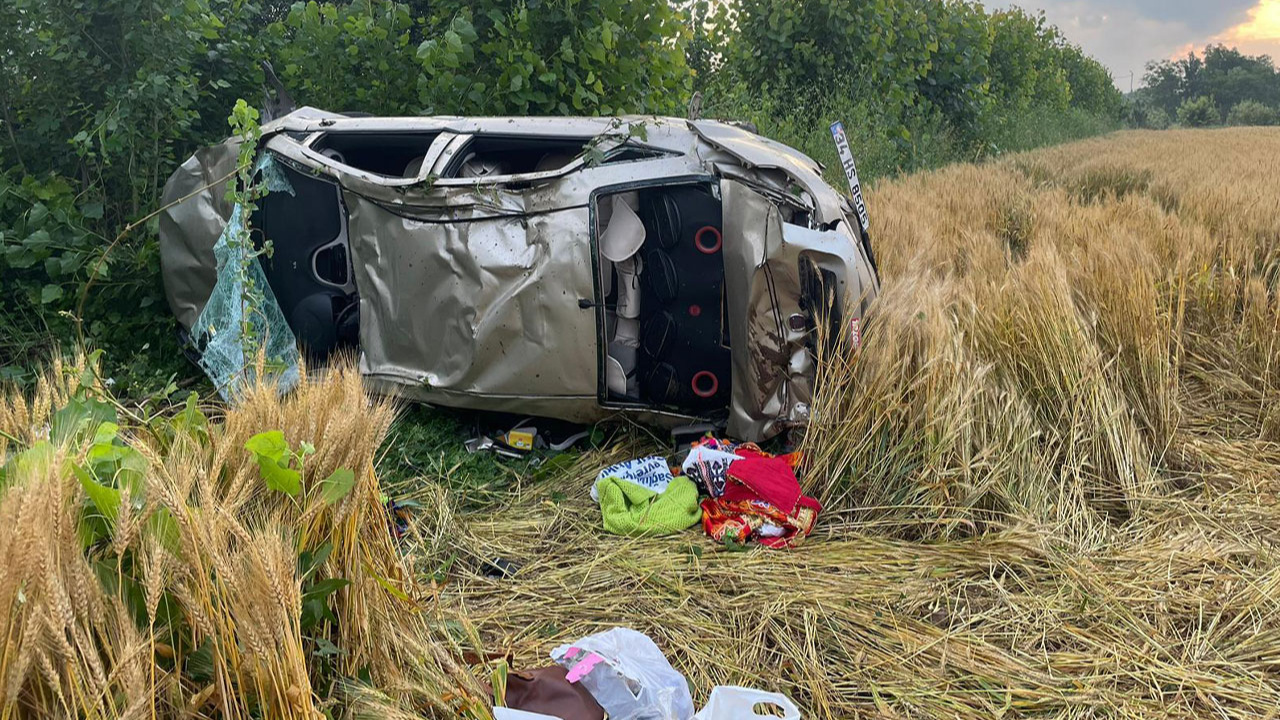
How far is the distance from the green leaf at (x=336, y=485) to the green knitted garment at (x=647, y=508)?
6.09 feet

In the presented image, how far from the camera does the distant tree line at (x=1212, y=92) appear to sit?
6188 centimetres

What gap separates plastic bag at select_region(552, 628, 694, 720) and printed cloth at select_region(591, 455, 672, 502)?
141cm

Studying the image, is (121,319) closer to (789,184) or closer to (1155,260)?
(789,184)

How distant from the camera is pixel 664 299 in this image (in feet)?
13.5

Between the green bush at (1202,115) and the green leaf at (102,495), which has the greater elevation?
the green bush at (1202,115)

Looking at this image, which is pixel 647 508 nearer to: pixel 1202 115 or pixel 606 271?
pixel 606 271

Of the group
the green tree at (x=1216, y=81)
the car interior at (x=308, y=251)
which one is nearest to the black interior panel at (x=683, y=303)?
the car interior at (x=308, y=251)

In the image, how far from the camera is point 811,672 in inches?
109

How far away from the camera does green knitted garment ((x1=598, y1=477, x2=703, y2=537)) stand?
371 centimetres

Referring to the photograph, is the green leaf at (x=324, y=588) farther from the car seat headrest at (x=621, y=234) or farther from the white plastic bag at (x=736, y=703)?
the car seat headrest at (x=621, y=234)

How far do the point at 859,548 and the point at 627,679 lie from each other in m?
1.53

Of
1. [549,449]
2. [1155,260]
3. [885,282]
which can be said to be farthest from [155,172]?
[1155,260]

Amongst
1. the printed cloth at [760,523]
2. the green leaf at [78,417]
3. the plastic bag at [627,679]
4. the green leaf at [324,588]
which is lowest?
the printed cloth at [760,523]

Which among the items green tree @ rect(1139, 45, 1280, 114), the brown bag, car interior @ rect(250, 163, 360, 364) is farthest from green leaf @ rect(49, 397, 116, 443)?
green tree @ rect(1139, 45, 1280, 114)
